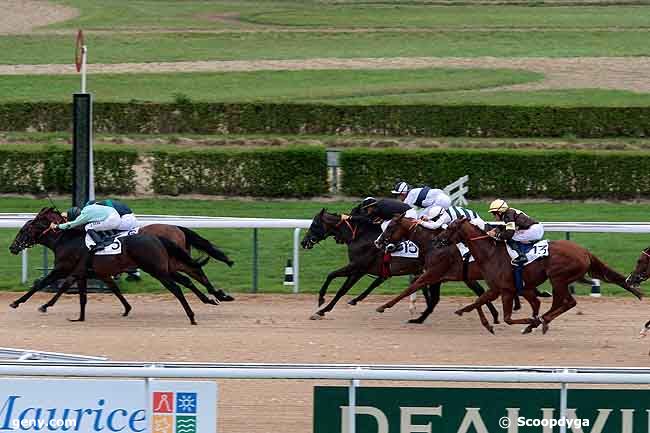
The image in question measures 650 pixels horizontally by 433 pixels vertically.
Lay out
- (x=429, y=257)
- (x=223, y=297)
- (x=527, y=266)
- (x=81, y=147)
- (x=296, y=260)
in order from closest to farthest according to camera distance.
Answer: (x=527, y=266)
(x=429, y=257)
(x=223, y=297)
(x=81, y=147)
(x=296, y=260)

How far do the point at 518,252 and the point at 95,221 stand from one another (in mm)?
3334

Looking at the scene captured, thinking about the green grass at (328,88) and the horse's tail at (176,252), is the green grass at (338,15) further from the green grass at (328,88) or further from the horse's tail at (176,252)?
the horse's tail at (176,252)

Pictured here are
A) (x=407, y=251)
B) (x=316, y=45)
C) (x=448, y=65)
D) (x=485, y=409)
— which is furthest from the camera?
(x=316, y=45)

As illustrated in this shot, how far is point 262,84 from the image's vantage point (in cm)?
2805

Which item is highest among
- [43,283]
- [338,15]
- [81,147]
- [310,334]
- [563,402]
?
[338,15]

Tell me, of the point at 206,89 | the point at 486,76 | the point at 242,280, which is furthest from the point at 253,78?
the point at 242,280

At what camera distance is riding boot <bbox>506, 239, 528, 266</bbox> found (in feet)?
33.7

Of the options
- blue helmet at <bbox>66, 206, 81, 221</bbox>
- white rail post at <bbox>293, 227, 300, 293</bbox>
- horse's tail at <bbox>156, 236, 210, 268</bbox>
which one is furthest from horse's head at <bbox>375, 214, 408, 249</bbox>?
blue helmet at <bbox>66, 206, 81, 221</bbox>

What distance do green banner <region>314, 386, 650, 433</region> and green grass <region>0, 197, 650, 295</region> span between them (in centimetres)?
673

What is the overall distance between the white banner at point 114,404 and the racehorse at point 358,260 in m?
5.39

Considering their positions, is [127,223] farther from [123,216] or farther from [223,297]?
[223,297]

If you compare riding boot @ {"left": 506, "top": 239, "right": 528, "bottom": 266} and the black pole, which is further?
the black pole

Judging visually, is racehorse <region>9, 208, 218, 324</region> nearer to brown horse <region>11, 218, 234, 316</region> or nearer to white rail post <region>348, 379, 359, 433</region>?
brown horse <region>11, 218, 234, 316</region>

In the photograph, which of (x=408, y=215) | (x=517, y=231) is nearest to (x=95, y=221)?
(x=408, y=215)
